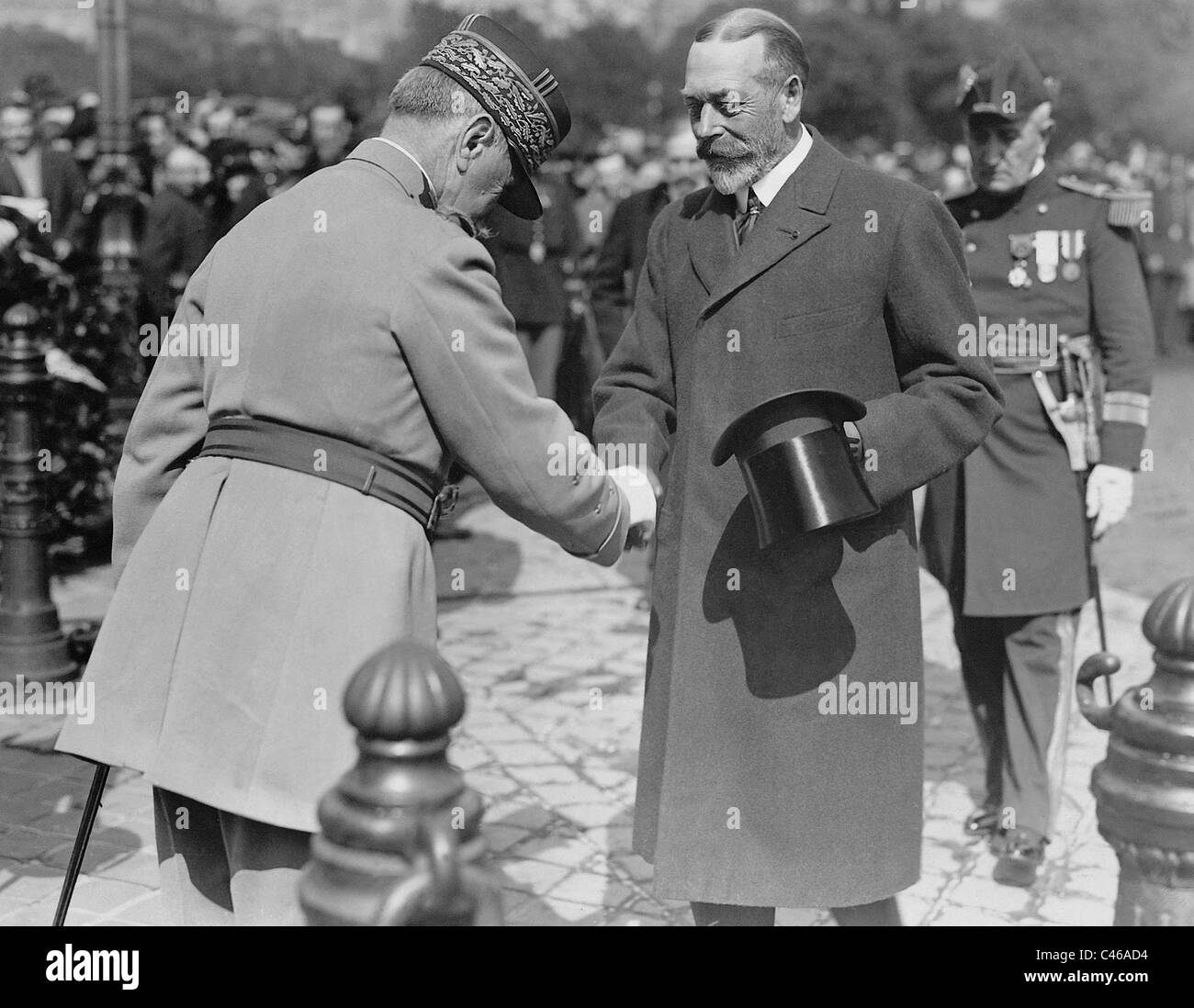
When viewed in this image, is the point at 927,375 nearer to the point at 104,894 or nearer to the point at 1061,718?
the point at 1061,718

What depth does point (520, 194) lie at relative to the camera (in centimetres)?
307

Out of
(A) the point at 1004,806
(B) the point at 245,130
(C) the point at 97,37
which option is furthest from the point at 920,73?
(A) the point at 1004,806

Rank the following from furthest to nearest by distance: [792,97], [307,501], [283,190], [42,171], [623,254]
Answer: [42,171] → [623,254] → [283,190] → [792,97] → [307,501]

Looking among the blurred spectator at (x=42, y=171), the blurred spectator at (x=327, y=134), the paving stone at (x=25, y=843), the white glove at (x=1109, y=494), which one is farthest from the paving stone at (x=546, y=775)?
the blurred spectator at (x=42, y=171)

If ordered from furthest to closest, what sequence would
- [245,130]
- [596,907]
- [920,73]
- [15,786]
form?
[920,73], [245,130], [15,786], [596,907]

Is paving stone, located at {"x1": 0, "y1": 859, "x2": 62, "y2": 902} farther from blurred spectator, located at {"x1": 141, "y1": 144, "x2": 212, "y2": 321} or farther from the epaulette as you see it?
blurred spectator, located at {"x1": 141, "y1": 144, "x2": 212, "y2": 321}

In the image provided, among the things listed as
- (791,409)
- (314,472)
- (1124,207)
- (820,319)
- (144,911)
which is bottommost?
(144,911)

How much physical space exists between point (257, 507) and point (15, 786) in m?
3.18

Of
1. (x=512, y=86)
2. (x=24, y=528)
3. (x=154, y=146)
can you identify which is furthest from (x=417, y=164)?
(x=154, y=146)

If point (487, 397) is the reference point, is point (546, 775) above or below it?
below

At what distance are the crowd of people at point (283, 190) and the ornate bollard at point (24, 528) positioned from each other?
0.98 metres

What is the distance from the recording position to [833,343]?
3.49m

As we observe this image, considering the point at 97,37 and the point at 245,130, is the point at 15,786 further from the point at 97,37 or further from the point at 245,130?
the point at 245,130
